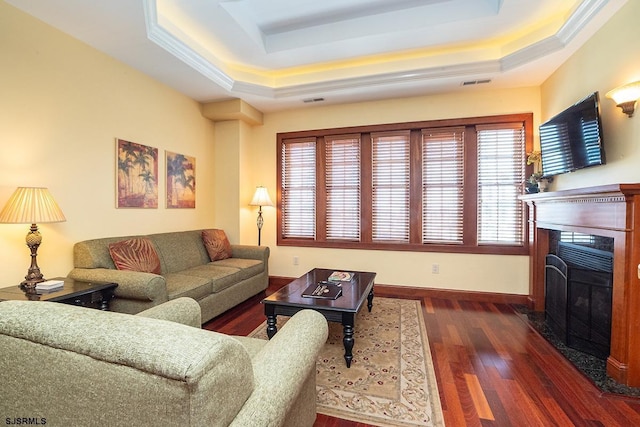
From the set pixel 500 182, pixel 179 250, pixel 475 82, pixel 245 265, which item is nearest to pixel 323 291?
pixel 245 265

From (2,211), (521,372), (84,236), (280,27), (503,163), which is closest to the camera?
(2,211)

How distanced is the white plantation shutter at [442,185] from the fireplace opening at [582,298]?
119 centimetres

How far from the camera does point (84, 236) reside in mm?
2689

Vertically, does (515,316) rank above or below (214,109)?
below

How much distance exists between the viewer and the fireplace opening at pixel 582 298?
223 centimetres

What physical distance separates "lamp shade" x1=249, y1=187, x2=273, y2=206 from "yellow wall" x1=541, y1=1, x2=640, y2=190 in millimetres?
3662

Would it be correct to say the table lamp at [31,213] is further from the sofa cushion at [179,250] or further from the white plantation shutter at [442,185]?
the white plantation shutter at [442,185]

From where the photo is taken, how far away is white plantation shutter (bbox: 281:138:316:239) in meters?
4.45

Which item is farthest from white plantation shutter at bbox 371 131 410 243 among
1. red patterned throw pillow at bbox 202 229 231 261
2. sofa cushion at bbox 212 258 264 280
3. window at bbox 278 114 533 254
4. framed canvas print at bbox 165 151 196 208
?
framed canvas print at bbox 165 151 196 208

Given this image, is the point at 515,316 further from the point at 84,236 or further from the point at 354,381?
the point at 84,236

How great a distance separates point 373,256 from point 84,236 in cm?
339

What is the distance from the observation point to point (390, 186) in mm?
4113

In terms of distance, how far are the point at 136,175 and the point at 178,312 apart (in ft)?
7.77

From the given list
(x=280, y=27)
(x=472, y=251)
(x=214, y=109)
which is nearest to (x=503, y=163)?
(x=472, y=251)
